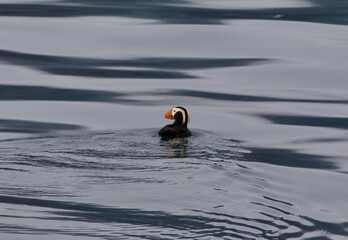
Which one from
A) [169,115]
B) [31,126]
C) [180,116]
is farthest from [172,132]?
[31,126]

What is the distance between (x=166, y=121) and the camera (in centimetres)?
1773

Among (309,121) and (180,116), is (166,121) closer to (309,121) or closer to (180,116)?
(180,116)

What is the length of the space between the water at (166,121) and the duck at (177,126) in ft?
0.56

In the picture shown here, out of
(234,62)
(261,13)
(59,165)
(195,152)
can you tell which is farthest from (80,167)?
(261,13)

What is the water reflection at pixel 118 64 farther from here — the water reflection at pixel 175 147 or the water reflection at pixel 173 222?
the water reflection at pixel 173 222

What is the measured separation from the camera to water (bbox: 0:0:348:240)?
12.4 m

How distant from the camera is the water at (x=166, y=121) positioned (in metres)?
12.4

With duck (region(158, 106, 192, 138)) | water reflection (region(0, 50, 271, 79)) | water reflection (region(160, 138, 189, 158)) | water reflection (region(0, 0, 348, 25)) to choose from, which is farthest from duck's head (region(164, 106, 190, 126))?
water reflection (region(0, 0, 348, 25))

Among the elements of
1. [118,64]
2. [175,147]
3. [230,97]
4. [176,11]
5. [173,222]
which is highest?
[176,11]

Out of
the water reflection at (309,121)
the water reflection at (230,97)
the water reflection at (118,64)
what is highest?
the water reflection at (118,64)

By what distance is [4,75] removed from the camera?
2033cm

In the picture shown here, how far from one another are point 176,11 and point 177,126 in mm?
9302

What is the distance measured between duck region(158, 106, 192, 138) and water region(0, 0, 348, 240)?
0.17m

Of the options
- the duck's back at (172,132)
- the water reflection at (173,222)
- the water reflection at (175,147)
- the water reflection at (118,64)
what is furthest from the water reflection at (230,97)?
the water reflection at (173,222)
